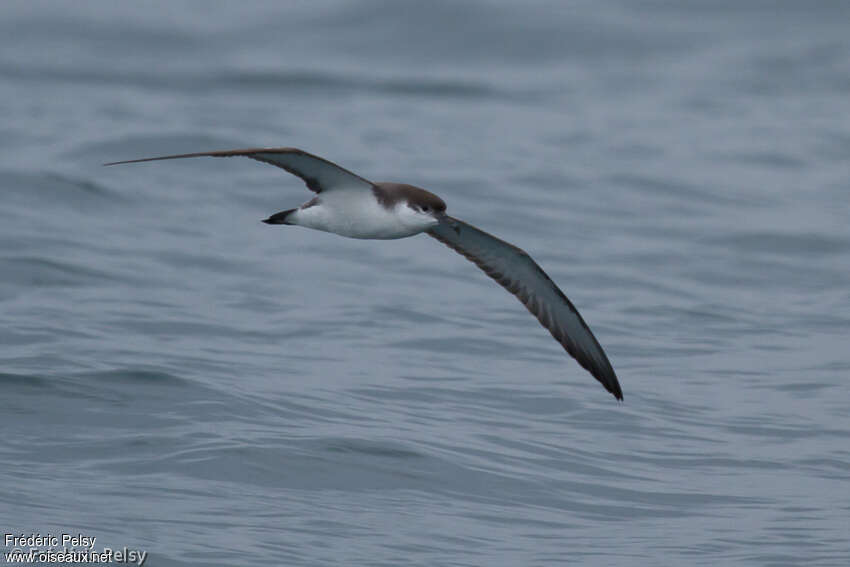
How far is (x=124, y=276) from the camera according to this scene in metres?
17.8

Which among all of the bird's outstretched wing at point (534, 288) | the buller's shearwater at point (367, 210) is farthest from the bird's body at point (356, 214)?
the bird's outstretched wing at point (534, 288)

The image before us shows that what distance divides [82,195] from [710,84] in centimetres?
1773

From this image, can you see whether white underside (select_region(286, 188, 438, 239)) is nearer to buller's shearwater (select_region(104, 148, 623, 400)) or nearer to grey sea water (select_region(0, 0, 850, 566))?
buller's shearwater (select_region(104, 148, 623, 400))

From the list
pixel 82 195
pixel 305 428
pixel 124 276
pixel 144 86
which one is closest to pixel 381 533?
pixel 305 428

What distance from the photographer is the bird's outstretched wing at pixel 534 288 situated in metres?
11.3

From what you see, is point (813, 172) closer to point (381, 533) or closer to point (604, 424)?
point (604, 424)

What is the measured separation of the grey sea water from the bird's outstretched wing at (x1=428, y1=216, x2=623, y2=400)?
36.2 inches

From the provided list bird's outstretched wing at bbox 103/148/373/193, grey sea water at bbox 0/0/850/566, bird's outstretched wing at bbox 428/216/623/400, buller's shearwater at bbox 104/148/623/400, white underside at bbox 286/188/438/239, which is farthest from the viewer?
bird's outstretched wing at bbox 428/216/623/400

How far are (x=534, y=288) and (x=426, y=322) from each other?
494 centimetres

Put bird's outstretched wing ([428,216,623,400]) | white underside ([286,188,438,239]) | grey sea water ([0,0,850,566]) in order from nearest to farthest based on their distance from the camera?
white underside ([286,188,438,239]), grey sea water ([0,0,850,566]), bird's outstretched wing ([428,216,623,400])

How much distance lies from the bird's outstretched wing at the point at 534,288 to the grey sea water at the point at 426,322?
3.02 ft

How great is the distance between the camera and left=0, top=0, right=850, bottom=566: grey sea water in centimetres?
1112

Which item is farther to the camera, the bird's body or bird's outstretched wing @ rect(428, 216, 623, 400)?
bird's outstretched wing @ rect(428, 216, 623, 400)

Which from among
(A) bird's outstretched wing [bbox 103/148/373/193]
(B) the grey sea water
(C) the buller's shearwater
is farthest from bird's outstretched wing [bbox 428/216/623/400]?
(A) bird's outstretched wing [bbox 103/148/373/193]
